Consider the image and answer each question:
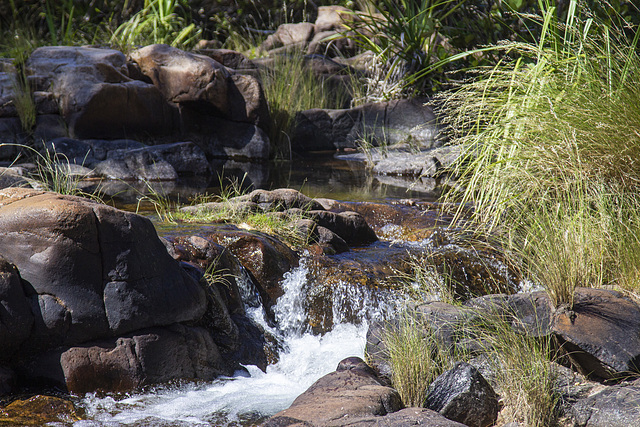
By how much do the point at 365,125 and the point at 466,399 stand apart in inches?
377

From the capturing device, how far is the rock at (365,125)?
38.9 feet

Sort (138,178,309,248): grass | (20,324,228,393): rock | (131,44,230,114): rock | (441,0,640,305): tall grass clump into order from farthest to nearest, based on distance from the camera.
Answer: (131,44,230,114): rock → (138,178,309,248): grass → (441,0,640,305): tall grass clump → (20,324,228,393): rock

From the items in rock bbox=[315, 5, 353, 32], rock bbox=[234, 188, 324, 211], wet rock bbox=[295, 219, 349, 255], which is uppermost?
rock bbox=[315, 5, 353, 32]

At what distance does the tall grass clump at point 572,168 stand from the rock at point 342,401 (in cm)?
122

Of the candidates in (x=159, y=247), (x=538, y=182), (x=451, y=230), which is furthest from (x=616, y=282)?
(x=159, y=247)

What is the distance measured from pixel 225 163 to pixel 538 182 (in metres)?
7.02

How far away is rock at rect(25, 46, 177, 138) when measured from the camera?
31.3 ft

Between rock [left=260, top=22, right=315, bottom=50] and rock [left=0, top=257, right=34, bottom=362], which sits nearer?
rock [left=0, top=257, right=34, bottom=362]

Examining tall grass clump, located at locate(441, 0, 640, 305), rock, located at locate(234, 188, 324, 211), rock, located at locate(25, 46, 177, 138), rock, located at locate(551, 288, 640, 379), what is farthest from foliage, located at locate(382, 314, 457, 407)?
rock, located at locate(25, 46, 177, 138)

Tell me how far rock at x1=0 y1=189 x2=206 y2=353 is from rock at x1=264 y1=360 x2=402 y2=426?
Result: 43.3 inches

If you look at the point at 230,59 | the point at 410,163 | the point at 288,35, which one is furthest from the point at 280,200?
the point at 288,35

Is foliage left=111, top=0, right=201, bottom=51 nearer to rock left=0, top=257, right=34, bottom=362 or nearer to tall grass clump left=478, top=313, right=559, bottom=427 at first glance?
rock left=0, top=257, right=34, bottom=362

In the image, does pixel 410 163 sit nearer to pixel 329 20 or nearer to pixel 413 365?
pixel 413 365

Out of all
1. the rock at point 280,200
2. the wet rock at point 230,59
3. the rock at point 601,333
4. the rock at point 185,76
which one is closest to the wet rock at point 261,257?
the rock at point 280,200
